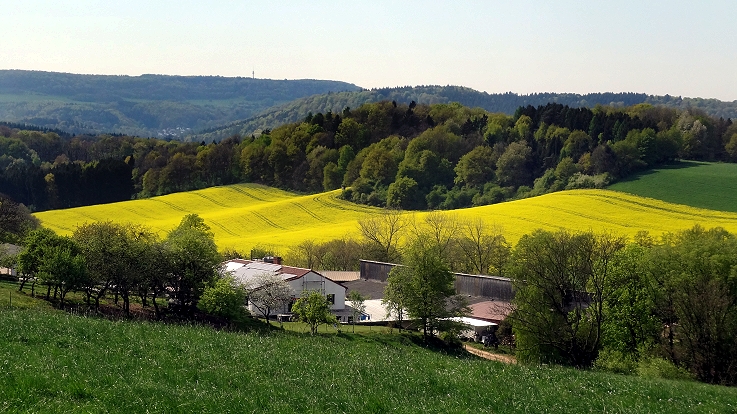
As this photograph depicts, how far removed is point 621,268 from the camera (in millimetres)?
36406

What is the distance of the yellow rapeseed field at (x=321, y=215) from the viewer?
71.1 meters

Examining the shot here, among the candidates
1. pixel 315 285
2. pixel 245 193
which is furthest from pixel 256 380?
pixel 245 193

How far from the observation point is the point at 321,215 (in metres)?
90.8

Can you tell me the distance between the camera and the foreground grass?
1495 cm

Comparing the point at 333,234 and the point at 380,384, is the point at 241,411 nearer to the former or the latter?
the point at 380,384

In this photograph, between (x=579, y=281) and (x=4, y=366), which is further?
(x=579, y=281)

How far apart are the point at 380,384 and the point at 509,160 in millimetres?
84997

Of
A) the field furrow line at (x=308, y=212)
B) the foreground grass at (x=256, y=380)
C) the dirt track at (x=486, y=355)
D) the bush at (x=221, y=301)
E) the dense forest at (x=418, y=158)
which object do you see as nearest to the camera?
the foreground grass at (x=256, y=380)

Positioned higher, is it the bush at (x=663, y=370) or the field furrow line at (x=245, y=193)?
the bush at (x=663, y=370)

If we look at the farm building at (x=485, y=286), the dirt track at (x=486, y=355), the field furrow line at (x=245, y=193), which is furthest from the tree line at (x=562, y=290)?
the field furrow line at (x=245, y=193)

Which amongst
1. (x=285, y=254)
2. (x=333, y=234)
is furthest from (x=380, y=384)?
(x=333, y=234)

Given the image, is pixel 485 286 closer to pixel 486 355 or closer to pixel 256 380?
pixel 486 355

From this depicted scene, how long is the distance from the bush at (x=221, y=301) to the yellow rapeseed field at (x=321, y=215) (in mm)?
31894

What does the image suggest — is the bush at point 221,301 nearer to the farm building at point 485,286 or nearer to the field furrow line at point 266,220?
the farm building at point 485,286
